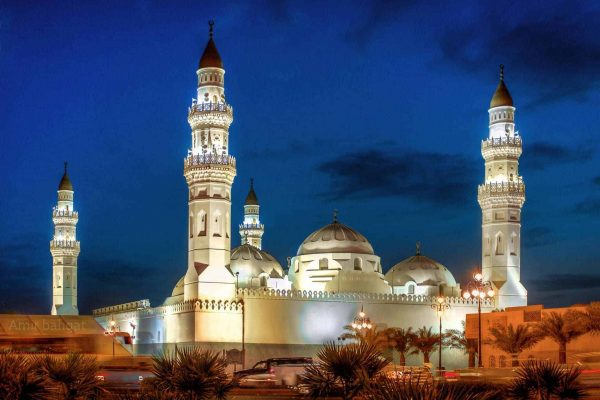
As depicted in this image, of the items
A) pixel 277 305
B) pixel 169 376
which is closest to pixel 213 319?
pixel 277 305

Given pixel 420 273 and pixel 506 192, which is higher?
pixel 506 192

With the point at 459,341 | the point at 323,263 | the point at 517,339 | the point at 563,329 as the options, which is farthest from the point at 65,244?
the point at 563,329

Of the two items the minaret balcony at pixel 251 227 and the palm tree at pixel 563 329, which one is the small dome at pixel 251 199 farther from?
the palm tree at pixel 563 329

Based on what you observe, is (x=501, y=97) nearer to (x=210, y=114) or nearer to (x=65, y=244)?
(x=210, y=114)

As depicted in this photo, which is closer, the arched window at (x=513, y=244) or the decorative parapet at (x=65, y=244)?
the arched window at (x=513, y=244)

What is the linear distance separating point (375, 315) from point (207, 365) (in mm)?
37120

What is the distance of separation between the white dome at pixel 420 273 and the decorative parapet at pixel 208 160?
15257 millimetres

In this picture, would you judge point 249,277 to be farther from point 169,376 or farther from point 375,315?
point 169,376

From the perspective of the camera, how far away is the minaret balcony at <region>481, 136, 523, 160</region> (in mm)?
57594

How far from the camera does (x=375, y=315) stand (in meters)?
54.9

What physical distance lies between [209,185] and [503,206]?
18.3 metres

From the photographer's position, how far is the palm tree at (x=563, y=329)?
135 ft

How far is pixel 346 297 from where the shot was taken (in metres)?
54.4

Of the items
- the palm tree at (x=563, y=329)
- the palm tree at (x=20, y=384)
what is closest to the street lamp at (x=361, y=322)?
the palm tree at (x=563, y=329)
